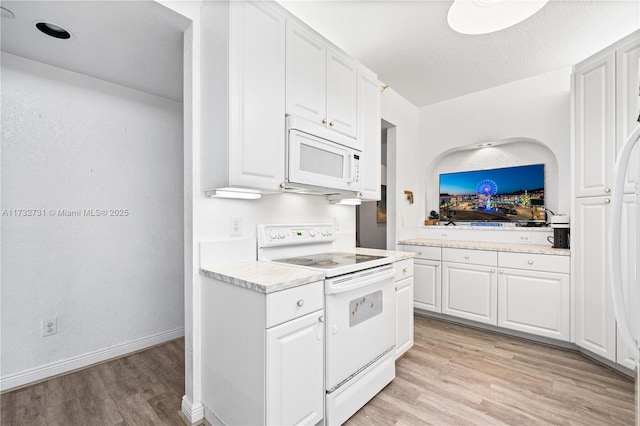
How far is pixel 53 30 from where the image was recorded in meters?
1.83

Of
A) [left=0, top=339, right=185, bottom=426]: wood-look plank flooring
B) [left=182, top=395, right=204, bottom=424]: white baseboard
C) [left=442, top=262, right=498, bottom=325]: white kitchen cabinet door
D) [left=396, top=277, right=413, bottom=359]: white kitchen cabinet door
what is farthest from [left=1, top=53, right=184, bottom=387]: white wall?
[left=442, top=262, right=498, bottom=325]: white kitchen cabinet door

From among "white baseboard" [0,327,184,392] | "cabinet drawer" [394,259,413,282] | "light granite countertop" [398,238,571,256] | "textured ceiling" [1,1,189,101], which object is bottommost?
"white baseboard" [0,327,184,392]

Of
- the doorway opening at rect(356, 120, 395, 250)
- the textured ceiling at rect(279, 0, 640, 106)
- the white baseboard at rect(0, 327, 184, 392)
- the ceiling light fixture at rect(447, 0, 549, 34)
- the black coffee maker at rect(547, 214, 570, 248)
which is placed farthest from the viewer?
the doorway opening at rect(356, 120, 395, 250)

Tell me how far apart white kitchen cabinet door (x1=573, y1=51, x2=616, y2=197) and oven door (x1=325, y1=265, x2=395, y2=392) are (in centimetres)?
179

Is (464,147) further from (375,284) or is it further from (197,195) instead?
(197,195)

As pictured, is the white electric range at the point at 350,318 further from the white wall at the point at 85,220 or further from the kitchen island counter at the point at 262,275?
the white wall at the point at 85,220

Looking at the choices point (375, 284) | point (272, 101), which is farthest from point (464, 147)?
point (272, 101)

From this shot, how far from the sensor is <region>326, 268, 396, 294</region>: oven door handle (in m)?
1.61

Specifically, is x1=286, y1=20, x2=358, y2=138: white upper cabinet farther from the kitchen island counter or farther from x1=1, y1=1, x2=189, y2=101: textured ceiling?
the kitchen island counter

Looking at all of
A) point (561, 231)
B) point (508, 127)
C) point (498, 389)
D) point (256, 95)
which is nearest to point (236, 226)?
point (256, 95)

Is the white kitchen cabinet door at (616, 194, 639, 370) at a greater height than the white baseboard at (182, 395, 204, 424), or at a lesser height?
greater

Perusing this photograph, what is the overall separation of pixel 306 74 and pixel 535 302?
110 inches

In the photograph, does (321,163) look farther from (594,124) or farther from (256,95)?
(594,124)

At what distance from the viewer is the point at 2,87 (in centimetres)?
206
